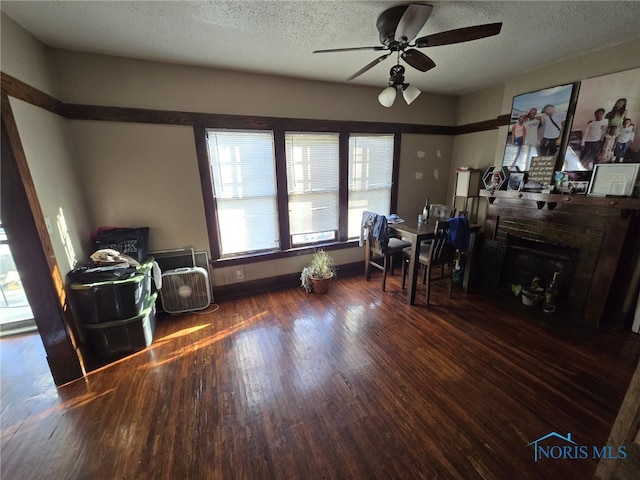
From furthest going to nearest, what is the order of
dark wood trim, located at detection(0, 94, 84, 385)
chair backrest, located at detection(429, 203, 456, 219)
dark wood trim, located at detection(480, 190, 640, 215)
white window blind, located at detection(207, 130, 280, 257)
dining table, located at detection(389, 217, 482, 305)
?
chair backrest, located at detection(429, 203, 456, 219) < white window blind, located at detection(207, 130, 280, 257) < dining table, located at detection(389, 217, 482, 305) < dark wood trim, located at detection(480, 190, 640, 215) < dark wood trim, located at detection(0, 94, 84, 385)

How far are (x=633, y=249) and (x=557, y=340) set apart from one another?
1.07 m

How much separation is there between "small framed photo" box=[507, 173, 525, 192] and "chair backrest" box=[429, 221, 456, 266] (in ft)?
3.29

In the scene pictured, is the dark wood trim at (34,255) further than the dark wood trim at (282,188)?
No

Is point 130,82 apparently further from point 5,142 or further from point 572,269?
point 572,269

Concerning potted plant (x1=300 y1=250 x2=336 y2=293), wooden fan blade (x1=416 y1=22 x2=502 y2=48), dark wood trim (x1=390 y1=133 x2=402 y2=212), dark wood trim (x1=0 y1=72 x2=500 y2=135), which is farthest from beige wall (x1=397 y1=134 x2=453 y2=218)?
wooden fan blade (x1=416 y1=22 x2=502 y2=48)

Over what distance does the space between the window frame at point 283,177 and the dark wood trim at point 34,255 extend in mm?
1320

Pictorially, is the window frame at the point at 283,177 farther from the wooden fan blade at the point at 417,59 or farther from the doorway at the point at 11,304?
the doorway at the point at 11,304

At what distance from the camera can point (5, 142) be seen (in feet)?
5.05

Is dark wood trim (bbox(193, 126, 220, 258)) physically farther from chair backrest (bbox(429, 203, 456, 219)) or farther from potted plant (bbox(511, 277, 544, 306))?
potted plant (bbox(511, 277, 544, 306))

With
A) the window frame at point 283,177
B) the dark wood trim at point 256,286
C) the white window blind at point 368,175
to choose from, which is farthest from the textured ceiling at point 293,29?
the dark wood trim at point 256,286

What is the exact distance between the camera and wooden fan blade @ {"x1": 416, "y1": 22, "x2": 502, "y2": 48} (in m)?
1.47

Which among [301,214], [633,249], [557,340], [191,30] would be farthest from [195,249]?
[633,249]

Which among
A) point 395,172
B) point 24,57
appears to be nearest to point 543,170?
point 395,172

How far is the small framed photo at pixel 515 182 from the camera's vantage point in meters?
2.96
